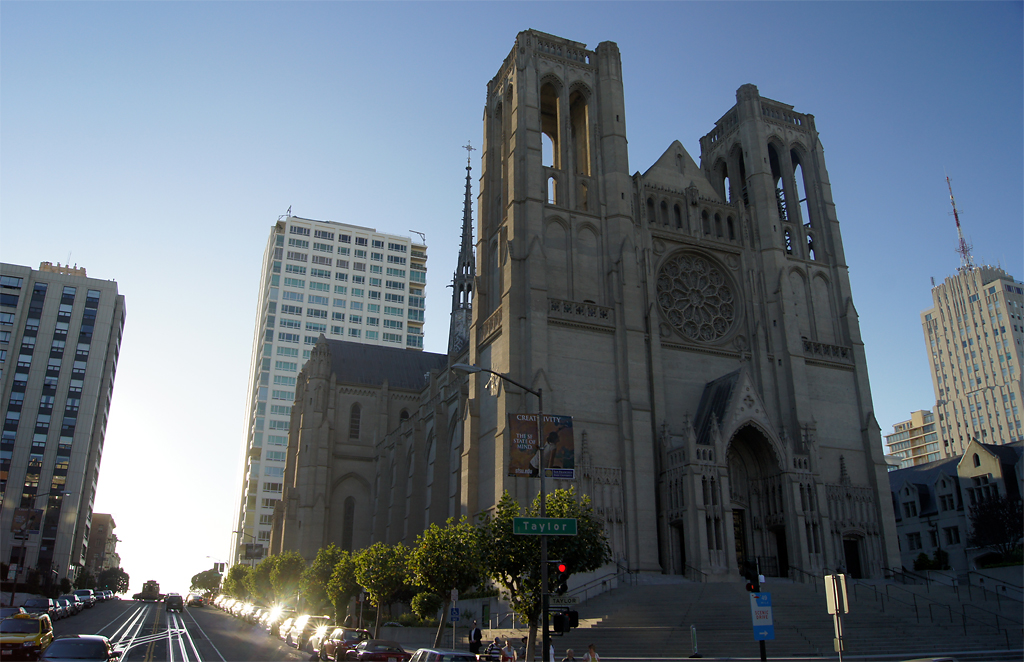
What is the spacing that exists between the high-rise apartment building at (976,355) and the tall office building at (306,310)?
273ft

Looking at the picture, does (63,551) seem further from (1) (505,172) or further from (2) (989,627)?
(2) (989,627)

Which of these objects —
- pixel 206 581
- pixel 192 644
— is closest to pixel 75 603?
pixel 192 644

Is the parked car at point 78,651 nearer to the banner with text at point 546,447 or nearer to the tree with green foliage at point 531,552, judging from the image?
the banner with text at point 546,447

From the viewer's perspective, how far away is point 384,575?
123ft

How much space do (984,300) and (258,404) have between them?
108783 mm

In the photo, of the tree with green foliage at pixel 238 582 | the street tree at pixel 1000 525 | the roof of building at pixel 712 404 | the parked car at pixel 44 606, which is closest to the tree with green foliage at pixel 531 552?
the roof of building at pixel 712 404

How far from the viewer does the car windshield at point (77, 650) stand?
1702cm

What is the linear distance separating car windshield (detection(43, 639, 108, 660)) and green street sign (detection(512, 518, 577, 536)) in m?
9.76

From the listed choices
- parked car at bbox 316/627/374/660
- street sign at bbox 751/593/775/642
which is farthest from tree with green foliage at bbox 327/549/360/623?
street sign at bbox 751/593/775/642

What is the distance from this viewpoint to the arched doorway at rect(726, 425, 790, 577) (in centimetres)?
4169

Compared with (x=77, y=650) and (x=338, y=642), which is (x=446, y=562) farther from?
(x=77, y=650)

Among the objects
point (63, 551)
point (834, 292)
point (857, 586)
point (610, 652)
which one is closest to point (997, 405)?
point (834, 292)

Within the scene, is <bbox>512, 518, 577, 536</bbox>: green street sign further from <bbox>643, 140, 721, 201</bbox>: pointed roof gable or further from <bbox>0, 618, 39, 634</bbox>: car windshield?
<bbox>643, 140, 721, 201</bbox>: pointed roof gable

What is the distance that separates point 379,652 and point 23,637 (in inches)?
→ 409
